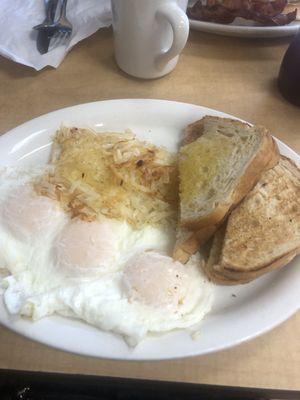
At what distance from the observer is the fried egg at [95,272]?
3.01ft

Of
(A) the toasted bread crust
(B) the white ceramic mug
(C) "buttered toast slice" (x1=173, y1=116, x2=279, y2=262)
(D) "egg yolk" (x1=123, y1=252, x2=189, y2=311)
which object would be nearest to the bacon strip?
(B) the white ceramic mug

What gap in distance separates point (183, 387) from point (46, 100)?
1.15 meters

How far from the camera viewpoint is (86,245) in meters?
1.02

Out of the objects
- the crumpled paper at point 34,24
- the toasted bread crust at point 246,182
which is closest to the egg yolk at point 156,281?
the toasted bread crust at point 246,182

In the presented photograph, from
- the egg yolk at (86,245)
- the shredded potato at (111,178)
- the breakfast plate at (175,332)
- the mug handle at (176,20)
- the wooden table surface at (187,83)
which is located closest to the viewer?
the breakfast plate at (175,332)

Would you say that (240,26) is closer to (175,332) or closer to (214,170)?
Result: (214,170)

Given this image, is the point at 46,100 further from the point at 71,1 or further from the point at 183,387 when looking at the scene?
the point at 183,387

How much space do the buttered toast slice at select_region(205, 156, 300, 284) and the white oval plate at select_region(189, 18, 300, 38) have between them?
31.7 inches

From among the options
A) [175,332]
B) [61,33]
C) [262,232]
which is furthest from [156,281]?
[61,33]

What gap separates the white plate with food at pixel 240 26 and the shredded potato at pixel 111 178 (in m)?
0.79

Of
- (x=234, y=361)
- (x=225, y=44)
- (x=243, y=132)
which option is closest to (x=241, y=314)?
(x=234, y=361)

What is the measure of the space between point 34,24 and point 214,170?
113 cm

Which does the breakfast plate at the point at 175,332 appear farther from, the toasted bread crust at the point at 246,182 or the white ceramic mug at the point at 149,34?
the white ceramic mug at the point at 149,34

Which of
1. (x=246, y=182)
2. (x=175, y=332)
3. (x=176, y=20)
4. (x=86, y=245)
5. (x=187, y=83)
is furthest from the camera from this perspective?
(x=187, y=83)
